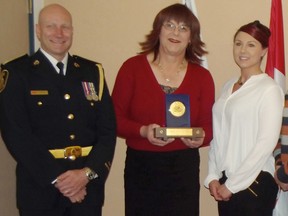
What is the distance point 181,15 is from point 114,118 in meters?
0.64

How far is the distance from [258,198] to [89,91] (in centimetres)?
95

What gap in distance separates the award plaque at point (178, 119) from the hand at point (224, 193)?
0.28 m

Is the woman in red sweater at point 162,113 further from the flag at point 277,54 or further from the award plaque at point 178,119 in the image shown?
the flag at point 277,54

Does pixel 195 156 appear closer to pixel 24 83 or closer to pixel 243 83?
pixel 243 83

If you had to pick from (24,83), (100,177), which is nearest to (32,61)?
(24,83)

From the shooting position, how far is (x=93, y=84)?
6.99 feet

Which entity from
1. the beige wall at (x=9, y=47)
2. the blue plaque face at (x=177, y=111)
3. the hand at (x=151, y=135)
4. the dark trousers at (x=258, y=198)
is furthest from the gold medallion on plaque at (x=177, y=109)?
the beige wall at (x=9, y=47)

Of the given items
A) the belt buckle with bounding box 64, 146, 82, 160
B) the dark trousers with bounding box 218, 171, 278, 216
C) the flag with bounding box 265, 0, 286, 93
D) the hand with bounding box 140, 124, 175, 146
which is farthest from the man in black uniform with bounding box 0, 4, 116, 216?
the flag with bounding box 265, 0, 286, 93

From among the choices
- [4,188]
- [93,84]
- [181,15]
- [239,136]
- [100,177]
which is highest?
[181,15]

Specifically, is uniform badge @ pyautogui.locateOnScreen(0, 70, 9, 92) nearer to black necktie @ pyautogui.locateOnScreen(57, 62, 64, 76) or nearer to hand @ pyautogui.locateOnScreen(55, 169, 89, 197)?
black necktie @ pyautogui.locateOnScreen(57, 62, 64, 76)

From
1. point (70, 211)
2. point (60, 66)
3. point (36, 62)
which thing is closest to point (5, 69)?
point (36, 62)

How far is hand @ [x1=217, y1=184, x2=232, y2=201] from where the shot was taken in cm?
207

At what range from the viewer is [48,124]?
1.96m

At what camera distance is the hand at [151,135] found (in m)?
2.18
